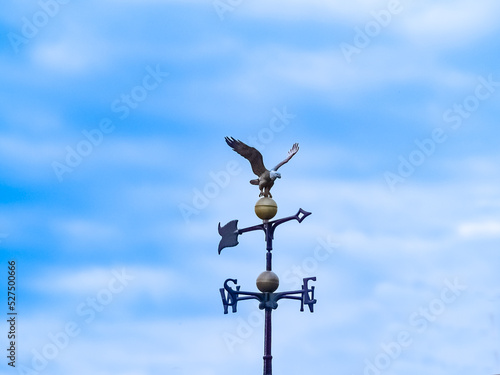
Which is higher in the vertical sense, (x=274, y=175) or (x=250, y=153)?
(x=250, y=153)

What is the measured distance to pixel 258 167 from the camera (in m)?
10.0

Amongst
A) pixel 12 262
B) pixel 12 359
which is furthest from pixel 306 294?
pixel 12 262

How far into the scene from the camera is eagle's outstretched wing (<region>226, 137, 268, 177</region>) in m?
9.97

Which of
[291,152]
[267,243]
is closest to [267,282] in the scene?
[267,243]

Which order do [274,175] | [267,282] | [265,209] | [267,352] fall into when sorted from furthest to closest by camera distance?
[274,175], [265,209], [267,282], [267,352]

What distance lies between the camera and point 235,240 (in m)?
10.3

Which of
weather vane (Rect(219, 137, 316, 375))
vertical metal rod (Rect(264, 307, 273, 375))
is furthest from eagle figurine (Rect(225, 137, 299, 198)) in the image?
vertical metal rod (Rect(264, 307, 273, 375))

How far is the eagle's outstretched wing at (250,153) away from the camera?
9969 mm

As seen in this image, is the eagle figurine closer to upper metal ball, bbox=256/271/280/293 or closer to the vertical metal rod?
upper metal ball, bbox=256/271/280/293

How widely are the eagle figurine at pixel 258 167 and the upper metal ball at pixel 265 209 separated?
22 cm

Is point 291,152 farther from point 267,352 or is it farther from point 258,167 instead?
point 267,352

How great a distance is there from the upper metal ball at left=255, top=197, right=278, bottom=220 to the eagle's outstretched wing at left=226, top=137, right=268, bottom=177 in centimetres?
46

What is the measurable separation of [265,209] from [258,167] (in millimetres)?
603

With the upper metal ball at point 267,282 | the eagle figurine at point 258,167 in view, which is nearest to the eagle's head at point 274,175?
the eagle figurine at point 258,167
